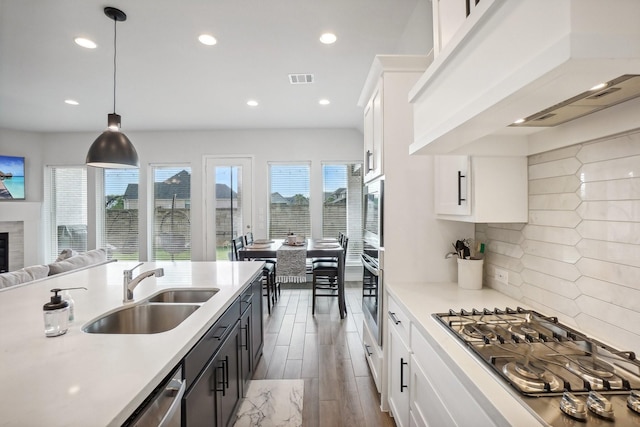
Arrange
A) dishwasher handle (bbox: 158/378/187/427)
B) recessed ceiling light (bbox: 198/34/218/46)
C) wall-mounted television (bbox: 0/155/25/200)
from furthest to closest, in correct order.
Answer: wall-mounted television (bbox: 0/155/25/200) → recessed ceiling light (bbox: 198/34/218/46) → dishwasher handle (bbox: 158/378/187/427)

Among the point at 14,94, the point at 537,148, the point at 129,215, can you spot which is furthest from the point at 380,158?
the point at 129,215

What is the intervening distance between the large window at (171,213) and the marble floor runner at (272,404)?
4.01m

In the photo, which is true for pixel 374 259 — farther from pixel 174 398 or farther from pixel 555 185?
pixel 174 398

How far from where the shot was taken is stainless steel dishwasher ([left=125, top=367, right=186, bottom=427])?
0.86 metres

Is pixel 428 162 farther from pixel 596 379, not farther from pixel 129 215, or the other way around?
pixel 129 215

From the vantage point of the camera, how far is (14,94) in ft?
12.7

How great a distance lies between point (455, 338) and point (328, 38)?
262 centimetres

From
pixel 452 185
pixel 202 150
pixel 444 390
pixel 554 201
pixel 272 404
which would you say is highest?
pixel 202 150

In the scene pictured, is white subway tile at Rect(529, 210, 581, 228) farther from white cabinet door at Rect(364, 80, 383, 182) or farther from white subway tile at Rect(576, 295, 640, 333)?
white cabinet door at Rect(364, 80, 383, 182)

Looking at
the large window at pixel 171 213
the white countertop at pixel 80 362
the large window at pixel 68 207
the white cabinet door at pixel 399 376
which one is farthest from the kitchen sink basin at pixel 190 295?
the large window at pixel 68 207

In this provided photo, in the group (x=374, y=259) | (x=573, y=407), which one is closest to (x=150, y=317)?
(x=374, y=259)

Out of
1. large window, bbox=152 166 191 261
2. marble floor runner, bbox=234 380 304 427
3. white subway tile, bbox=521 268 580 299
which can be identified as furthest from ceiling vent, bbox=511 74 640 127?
large window, bbox=152 166 191 261

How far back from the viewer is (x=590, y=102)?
3.21 feet

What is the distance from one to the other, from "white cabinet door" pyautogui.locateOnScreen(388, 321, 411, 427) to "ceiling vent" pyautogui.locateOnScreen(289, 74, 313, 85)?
282cm
